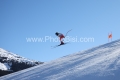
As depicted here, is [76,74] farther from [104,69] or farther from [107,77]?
[107,77]

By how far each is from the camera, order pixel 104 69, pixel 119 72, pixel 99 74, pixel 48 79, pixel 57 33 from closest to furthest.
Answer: pixel 119 72, pixel 99 74, pixel 104 69, pixel 48 79, pixel 57 33

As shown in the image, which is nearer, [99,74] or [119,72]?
[119,72]

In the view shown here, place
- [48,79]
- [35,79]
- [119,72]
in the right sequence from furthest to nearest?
[35,79], [48,79], [119,72]

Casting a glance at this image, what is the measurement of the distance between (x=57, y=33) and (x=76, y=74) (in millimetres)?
4933

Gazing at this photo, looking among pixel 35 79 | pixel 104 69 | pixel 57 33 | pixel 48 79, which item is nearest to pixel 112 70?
pixel 104 69

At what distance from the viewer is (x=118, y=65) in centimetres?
707

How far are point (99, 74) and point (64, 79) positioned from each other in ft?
4.64

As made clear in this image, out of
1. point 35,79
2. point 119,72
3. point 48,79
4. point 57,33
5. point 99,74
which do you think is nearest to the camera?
point 119,72

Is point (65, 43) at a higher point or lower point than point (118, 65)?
higher

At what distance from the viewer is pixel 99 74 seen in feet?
21.8

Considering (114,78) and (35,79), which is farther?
(35,79)

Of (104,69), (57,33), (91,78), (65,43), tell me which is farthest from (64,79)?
(65,43)

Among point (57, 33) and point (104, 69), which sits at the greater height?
point (57, 33)

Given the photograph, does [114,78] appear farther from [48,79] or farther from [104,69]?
[48,79]
